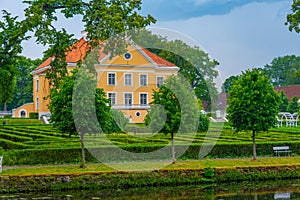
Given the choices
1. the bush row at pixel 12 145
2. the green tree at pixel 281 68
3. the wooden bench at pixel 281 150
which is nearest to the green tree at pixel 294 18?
the wooden bench at pixel 281 150

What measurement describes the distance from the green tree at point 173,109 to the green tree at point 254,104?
1884 millimetres

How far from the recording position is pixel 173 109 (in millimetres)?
16953

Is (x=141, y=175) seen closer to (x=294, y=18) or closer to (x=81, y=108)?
(x=81, y=108)

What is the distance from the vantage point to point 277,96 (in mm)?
18406

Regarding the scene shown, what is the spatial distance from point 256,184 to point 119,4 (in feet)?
30.2

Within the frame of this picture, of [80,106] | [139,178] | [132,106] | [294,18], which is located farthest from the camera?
[132,106]

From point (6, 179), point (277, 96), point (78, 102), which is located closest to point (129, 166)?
point (78, 102)

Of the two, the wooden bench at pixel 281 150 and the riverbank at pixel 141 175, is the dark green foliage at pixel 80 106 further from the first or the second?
the wooden bench at pixel 281 150

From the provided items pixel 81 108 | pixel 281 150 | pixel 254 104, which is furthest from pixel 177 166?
pixel 281 150

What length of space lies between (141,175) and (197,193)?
2040 mm

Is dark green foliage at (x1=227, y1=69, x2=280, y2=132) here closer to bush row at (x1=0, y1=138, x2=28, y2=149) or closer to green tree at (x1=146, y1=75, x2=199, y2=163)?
green tree at (x1=146, y1=75, x2=199, y2=163)

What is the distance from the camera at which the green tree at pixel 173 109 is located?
667 inches

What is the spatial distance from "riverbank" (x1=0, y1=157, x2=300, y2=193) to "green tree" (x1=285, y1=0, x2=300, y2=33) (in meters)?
14.2

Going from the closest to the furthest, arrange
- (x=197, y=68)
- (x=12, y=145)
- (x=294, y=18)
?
1. (x=12, y=145)
2. (x=294, y=18)
3. (x=197, y=68)
